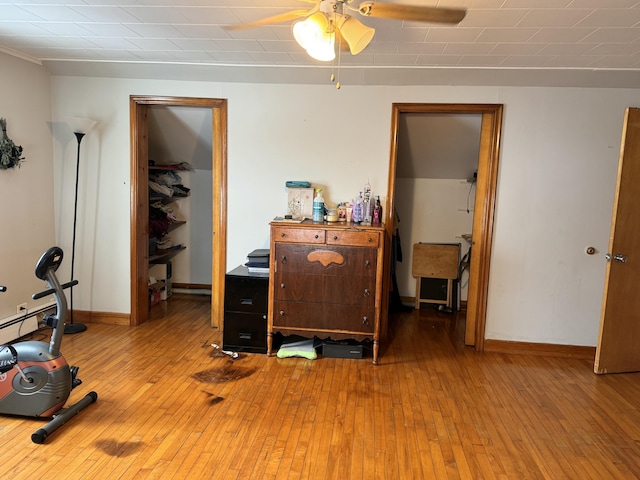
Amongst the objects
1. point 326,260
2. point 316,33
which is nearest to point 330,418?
point 326,260

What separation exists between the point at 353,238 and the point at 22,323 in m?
2.70

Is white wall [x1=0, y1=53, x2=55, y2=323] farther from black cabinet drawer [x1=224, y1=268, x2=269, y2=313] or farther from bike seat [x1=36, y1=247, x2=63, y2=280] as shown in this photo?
black cabinet drawer [x1=224, y1=268, x2=269, y2=313]

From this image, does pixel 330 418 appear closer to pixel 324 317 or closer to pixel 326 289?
pixel 324 317

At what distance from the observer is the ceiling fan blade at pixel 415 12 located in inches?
66.0

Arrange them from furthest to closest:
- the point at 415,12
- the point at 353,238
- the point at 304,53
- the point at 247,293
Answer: the point at 247,293
the point at 353,238
the point at 304,53
the point at 415,12

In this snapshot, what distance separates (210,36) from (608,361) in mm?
3583

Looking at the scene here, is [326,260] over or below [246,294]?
over

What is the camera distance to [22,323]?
10.8ft

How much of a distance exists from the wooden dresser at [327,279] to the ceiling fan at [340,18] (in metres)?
1.40

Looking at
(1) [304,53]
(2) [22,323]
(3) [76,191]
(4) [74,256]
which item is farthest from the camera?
(4) [74,256]

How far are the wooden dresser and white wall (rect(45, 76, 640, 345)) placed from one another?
564 millimetres

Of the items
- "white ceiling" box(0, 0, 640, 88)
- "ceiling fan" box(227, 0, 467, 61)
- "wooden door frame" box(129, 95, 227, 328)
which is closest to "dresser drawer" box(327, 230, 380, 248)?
"wooden door frame" box(129, 95, 227, 328)

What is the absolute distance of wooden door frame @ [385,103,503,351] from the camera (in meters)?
3.30

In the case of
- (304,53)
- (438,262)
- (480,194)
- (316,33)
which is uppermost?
(304,53)
